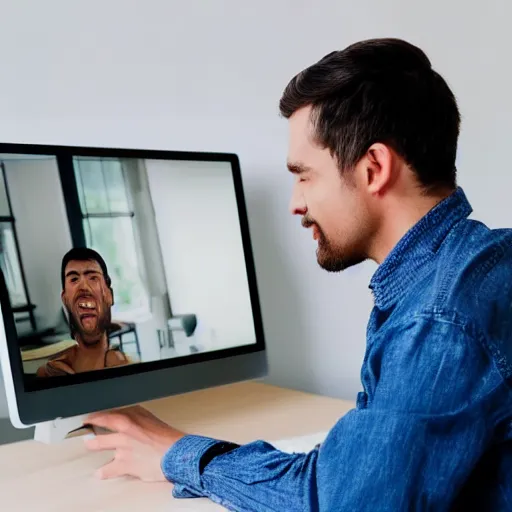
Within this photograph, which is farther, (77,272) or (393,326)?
(77,272)

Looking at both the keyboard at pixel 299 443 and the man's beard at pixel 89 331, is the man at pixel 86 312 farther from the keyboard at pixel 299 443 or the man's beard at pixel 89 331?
the keyboard at pixel 299 443

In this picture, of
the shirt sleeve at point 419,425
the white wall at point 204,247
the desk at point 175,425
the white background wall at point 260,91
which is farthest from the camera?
the white background wall at point 260,91

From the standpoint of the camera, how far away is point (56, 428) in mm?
1056

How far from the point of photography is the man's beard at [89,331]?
105 cm

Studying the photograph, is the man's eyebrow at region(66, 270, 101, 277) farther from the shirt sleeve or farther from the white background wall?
the shirt sleeve

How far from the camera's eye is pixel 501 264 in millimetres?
754

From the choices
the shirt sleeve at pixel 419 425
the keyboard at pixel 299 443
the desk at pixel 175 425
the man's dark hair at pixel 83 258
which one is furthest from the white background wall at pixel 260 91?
the shirt sleeve at pixel 419 425

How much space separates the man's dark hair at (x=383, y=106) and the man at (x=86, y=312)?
1.36 ft

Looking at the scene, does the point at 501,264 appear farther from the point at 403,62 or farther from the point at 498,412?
the point at 403,62

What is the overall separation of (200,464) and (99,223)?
0.41 meters

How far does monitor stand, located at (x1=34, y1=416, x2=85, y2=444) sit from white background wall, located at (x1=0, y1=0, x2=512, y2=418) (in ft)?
1.79

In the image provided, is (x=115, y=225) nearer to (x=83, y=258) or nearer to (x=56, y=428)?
(x=83, y=258)

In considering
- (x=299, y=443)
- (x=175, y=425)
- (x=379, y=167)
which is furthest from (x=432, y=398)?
(x=175, y=425)

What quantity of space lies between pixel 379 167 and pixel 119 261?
459 millimetres
